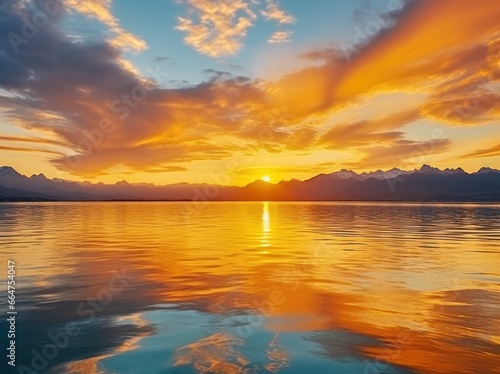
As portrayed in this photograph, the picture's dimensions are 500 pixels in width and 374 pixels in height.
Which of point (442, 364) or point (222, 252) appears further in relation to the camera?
point (222, 252)

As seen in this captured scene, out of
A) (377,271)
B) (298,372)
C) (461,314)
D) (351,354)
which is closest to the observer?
(298,372)

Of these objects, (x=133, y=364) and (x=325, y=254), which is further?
(x=325, y=254)

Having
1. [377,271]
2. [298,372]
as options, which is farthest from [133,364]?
[377,271]

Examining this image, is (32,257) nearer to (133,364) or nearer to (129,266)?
(129,266)

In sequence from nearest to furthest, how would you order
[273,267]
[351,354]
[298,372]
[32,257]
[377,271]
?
[298,372], [351,354], [377,271], [273,267], [32,257]

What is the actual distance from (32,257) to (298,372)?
2482 centimetres

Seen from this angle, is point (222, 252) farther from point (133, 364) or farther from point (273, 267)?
point (133, 364)

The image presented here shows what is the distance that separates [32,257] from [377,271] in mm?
24123

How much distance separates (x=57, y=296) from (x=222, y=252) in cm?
1595

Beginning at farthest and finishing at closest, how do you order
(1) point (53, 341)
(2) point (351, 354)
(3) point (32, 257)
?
(3) point (32, 257) → (1) point (53, 341) → (2) point (351, 354)

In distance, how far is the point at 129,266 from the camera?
80.9 ft

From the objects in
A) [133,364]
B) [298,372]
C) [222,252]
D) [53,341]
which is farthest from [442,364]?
[222,252]

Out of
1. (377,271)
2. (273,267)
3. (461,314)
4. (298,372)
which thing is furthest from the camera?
(273,267)

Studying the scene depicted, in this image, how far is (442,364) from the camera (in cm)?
988
